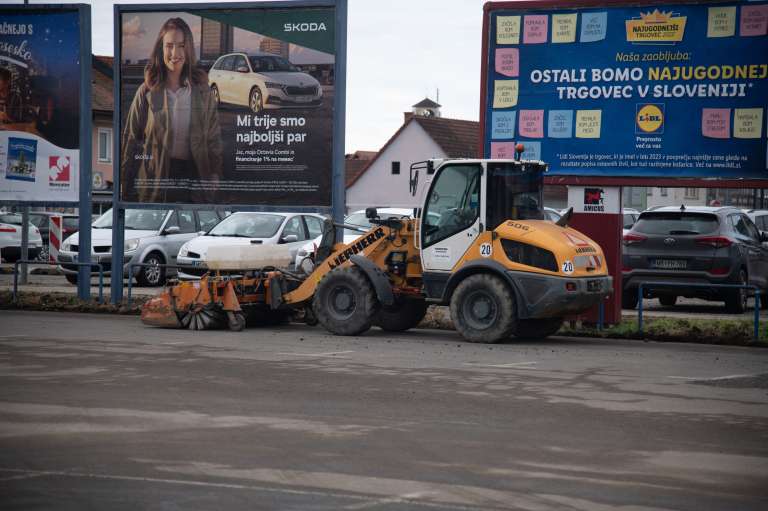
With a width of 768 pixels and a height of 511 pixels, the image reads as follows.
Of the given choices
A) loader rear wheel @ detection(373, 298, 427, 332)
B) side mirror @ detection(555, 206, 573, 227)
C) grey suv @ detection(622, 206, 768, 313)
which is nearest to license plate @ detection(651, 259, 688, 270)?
grey suv @ detection(622, 206, 768, 313)

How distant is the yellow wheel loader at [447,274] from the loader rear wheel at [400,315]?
1cm

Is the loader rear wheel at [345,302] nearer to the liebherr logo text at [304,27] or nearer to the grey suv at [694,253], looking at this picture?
the liebherr logo text at [304,27]

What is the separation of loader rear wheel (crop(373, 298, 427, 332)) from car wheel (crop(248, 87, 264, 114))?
4.44 m

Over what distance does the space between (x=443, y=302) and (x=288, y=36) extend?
5850 millimetres

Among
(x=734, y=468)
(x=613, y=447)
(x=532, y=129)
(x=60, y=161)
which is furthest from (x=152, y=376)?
(x=60, y=161)

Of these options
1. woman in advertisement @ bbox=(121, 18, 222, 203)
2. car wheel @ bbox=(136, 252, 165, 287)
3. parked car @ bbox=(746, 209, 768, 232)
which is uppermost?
woman in advertisement @ bbox=(121, 18, 222, 203)

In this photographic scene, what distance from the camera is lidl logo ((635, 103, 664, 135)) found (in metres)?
17.7

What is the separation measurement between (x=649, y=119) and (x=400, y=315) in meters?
4.65

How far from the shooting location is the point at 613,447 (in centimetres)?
850

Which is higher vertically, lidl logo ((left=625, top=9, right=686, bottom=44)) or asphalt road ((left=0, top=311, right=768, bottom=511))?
lidl logo ((left=625, top=9, right=686, bottom=44))

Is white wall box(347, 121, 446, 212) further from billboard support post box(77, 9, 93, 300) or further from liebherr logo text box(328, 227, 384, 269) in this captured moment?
liebherr logo text box(328, 227, 384, 269)

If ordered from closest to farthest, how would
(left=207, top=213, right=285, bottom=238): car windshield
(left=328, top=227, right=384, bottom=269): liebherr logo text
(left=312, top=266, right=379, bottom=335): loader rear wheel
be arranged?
1. (left=312, top=266, right=379, bottom=335): loader rear wheel
2. (left=328, top=227, right=384, bottom=269): liebherr logo text
3. (left=207, top=213, right=285, bottom=238): car windshield

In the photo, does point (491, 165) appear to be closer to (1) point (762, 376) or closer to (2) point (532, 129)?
(2) point (532, 129)

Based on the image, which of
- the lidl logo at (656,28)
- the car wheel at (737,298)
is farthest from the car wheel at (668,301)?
the lidl logo at (656,28)
